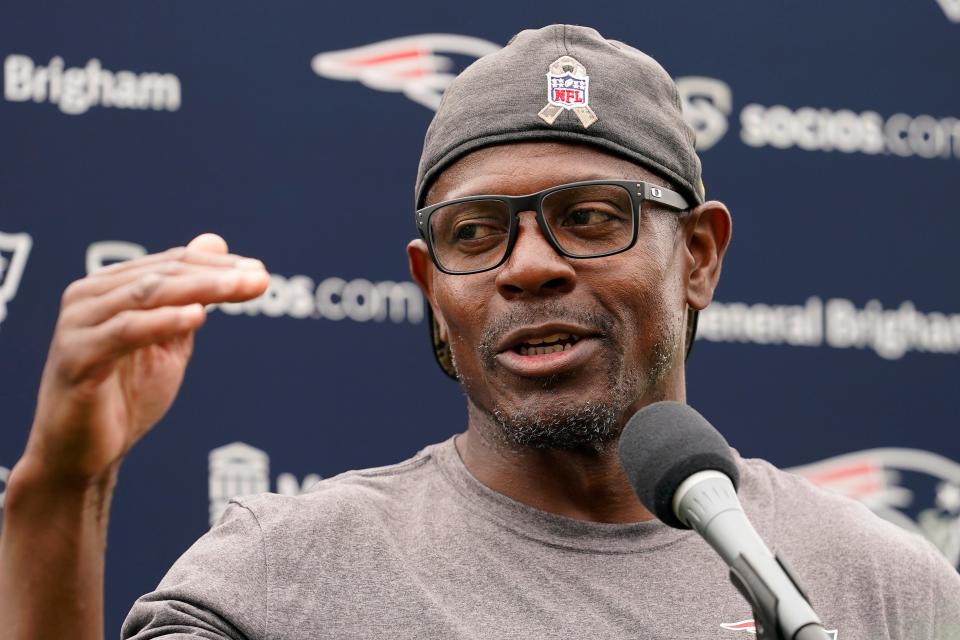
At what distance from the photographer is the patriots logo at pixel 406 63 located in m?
3.22

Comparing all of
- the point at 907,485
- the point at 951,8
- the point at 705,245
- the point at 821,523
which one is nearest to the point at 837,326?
the point at 907,485

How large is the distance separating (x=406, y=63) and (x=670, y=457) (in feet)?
6.48

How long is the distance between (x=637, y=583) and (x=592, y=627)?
0.41 feet

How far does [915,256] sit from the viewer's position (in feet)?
12.1

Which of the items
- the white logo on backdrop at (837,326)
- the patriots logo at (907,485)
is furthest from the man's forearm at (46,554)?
the patriots logo at (907,485)

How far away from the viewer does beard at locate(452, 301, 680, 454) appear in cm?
214

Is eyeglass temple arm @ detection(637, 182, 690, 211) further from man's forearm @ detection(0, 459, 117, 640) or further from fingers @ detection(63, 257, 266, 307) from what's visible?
man's forearm @ detection(0, 459, 117, 640)

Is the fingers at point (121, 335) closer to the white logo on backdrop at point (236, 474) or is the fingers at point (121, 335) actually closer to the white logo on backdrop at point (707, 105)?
the white logo on backdrop at point (236, 474)

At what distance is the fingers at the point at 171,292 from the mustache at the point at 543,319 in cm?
71

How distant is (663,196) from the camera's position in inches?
89.9

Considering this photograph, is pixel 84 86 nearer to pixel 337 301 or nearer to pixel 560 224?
pixel 337 301

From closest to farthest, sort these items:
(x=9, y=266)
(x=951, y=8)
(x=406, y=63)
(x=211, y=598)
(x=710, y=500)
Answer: (x=710, y=500) < (x=211, y=598) < (x=9, y=266) < (x=406, y=63) < (x=951, y=8)

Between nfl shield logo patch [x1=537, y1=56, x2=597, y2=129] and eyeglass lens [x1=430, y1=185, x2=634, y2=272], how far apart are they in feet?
0.42

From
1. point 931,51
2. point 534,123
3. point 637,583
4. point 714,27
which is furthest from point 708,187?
point 637,583
